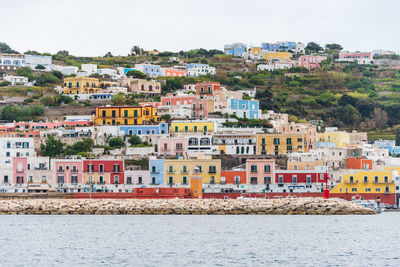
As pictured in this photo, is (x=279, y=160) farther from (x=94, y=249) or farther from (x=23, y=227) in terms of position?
(x=94, y=249)

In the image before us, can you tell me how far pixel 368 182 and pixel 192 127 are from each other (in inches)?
663

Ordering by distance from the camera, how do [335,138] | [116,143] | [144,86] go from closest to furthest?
[116,143] → [335,138] → [144,86]

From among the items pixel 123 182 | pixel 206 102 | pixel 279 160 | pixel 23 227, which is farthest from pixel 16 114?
pixel 23 227

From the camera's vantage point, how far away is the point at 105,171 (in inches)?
2333

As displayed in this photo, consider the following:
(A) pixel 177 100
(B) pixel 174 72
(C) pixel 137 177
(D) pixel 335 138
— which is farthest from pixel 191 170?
(B) pixel 174 72

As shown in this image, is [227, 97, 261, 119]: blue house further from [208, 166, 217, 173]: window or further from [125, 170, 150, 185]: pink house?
[125, 170, 150, 185]: pink house

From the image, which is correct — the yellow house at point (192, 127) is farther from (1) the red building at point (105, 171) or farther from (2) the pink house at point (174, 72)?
(2) the pink house at point (174, 72)

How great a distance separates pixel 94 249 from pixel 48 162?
2561cm

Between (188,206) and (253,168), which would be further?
(253,168)

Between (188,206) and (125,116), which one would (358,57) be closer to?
(125,116)

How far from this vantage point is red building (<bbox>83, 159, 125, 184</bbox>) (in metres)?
59.2

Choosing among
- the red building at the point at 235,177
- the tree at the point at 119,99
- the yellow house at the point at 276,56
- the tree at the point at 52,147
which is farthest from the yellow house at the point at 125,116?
the yellow house at the point at 276,56

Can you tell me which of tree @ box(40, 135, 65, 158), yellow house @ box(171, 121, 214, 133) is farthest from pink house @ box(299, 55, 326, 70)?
tree @ box(40, 135, 65, 158)

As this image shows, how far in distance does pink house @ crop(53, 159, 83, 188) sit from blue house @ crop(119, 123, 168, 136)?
11.0m
